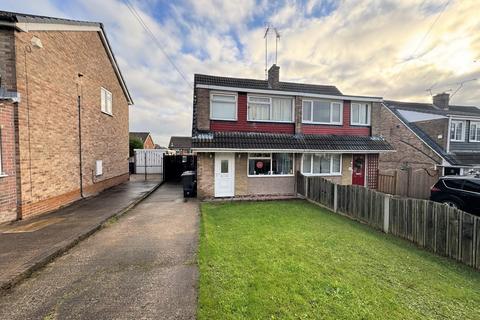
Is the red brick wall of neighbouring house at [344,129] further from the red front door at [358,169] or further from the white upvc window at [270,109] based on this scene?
the red front door at [358,169]

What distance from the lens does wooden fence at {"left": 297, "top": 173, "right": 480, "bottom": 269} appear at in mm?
5066

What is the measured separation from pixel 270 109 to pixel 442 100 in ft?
71.2

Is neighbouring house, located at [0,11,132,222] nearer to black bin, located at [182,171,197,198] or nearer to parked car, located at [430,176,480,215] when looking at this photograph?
black bin, located at [182,171,197,198]

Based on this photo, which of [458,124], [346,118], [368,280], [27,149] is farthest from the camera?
[458,124]

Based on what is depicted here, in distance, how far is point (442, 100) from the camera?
2261 centimetres

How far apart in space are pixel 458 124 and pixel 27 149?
25.3 metres

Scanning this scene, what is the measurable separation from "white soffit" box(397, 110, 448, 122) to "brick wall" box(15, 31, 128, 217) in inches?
866

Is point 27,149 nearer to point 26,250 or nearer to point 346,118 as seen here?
point 26,250

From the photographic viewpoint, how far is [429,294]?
371 centimetres

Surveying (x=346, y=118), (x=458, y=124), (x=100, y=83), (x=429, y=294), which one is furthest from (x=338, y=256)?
(x=458, y=124)

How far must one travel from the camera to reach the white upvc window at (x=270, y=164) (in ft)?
38.1

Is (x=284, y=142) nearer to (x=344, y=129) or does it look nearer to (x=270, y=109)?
(x=270, y=109)

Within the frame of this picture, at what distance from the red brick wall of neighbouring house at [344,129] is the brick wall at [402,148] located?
108 inches

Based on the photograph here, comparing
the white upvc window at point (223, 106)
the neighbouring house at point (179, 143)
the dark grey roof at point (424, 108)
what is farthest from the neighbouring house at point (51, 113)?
the neighbouring house at point (179, 143)
